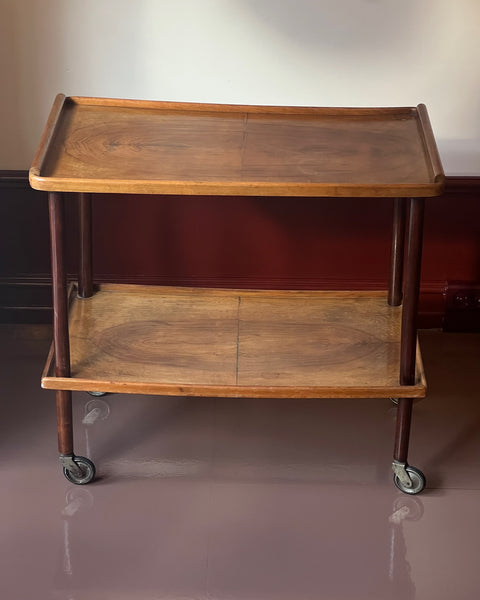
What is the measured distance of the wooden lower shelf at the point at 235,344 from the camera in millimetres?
2365

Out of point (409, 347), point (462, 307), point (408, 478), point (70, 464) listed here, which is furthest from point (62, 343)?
point (462, 307)

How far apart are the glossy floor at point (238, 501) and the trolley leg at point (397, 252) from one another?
0.39m

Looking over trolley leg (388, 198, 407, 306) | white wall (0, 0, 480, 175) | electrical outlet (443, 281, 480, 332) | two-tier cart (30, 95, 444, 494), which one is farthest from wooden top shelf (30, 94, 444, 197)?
electrical outlet (443, 281, 480, 332)

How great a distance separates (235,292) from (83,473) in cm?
68

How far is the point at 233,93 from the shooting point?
2.92 m

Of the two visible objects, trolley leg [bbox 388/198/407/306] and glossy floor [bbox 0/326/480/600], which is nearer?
glossy floor [bbox 0/326/480/600]

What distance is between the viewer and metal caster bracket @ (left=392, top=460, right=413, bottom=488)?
2490 millimetres

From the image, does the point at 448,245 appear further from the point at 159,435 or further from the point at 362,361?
the point at 159,435

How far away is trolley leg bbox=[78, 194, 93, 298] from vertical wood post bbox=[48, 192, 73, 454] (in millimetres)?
343

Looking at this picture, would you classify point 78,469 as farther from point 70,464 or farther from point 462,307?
point 462,307

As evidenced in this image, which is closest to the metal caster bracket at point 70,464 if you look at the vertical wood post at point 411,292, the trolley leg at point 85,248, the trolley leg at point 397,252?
the trolley leg at point 85,248

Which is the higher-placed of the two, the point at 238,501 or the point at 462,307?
the point at 462,307

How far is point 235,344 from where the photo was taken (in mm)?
2541

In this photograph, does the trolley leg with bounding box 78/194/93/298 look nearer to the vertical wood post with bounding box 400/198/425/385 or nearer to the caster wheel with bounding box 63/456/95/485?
the caster wheel with bounding box 63/456/95/485
